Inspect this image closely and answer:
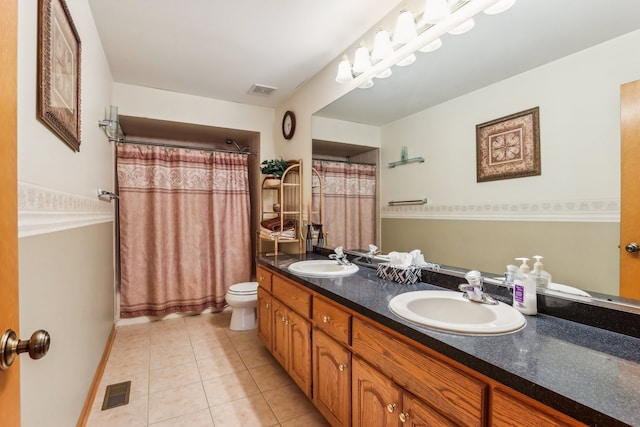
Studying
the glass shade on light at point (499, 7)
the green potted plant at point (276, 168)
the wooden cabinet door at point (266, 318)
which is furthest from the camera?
the green potted plant at point (276, 168)

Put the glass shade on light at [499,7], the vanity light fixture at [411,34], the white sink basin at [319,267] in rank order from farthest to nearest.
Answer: the white sink basin at [319,267] → the vanity light fixture at [411,34] → the glass shade on light at [499,7]

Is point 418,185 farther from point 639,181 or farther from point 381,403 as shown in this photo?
point 381,403

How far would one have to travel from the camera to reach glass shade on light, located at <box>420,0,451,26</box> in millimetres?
1352

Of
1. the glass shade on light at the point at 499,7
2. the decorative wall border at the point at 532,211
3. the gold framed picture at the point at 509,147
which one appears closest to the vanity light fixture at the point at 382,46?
the glass shade on light at the point at 499,7

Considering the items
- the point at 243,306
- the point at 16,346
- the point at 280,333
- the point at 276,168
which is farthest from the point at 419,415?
the point at 276,168

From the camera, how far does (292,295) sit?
1724 millimetres

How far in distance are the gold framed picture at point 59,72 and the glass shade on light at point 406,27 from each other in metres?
1.49

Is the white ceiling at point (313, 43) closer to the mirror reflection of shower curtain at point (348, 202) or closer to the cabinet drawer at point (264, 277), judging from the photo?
the mirror reflection of shower curtain at point (348, 202)

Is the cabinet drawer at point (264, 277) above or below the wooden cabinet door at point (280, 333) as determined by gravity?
above

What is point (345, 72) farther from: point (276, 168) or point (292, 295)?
point (292, 295)

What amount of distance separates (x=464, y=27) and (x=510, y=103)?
454mm

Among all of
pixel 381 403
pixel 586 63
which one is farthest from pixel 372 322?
pixel 586 63

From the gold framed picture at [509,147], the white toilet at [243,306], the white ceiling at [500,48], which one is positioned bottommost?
the white toilet at [243,306]

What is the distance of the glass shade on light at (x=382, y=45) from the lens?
1697mm
